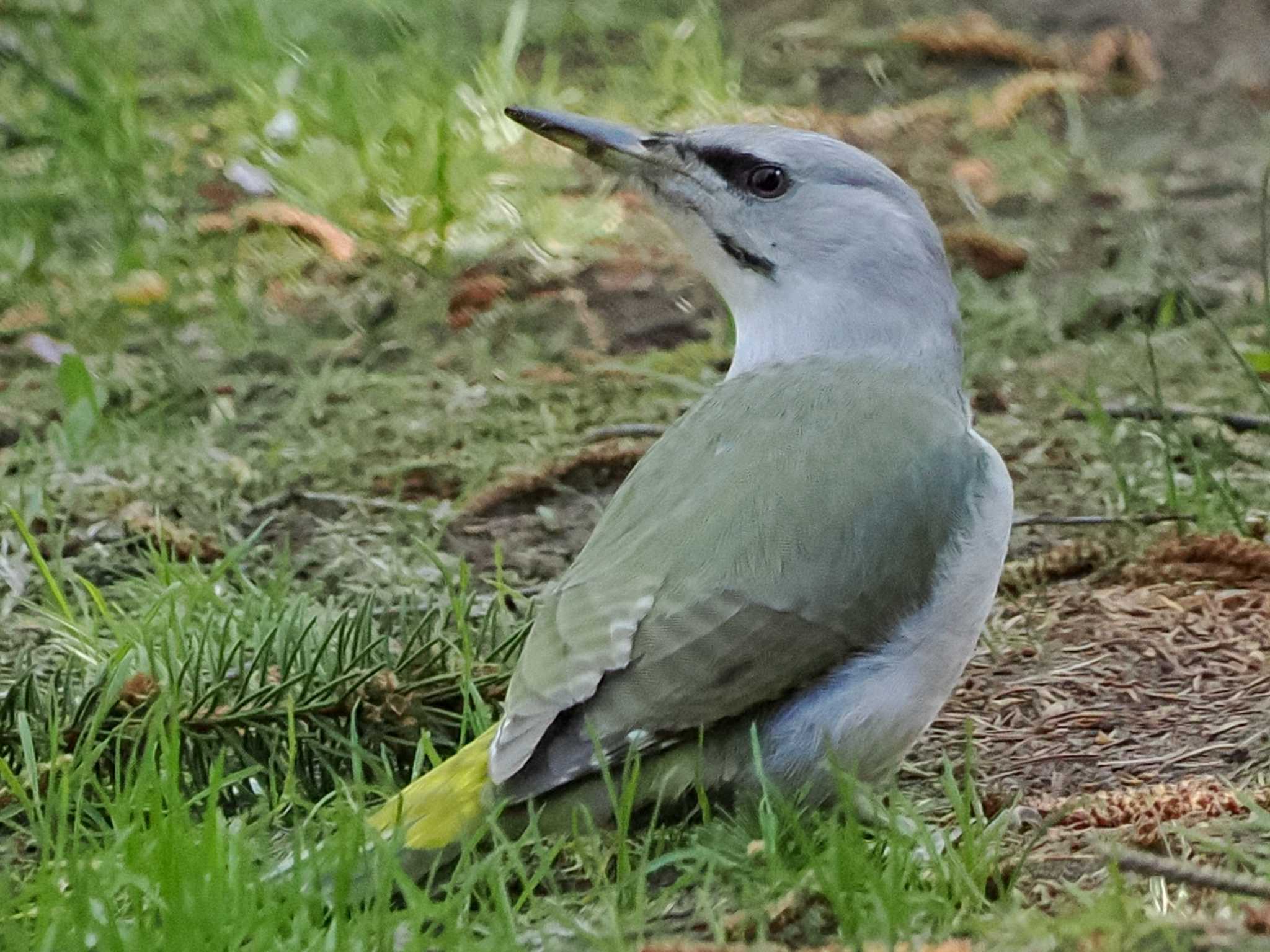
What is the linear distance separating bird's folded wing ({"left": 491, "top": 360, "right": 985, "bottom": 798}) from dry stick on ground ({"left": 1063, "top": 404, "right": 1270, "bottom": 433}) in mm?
1461

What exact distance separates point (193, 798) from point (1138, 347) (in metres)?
3.43

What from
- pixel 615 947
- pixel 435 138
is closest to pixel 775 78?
pixel 435 138

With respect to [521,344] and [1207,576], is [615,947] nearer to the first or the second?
[1207,576]

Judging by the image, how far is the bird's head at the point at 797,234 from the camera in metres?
4.04

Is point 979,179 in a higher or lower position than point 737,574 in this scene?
lower

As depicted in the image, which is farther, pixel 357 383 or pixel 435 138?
pixel 435 138

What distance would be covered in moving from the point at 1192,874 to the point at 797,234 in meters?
1.82

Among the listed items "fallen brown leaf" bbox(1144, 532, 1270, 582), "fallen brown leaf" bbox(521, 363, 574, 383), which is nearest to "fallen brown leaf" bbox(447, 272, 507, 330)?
"fallen brown leaf" bbox(521, 363, 574, 383)

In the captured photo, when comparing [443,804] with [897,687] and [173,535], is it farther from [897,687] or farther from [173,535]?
[173,535]

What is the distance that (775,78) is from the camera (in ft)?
25.9

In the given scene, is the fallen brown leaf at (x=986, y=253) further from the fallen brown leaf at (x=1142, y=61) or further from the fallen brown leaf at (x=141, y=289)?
the fallen brown leaf at (x=141, y=289)

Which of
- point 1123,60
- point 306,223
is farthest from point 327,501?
point 1123,60

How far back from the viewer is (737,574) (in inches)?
130

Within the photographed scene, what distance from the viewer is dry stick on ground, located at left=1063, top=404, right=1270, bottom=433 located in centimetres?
496
